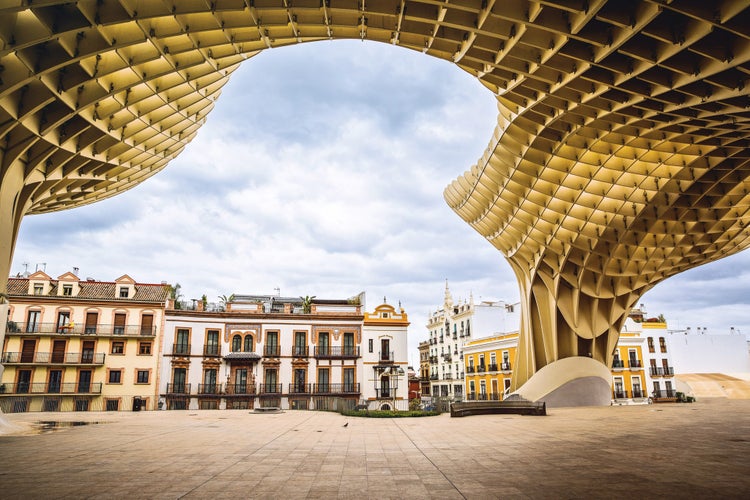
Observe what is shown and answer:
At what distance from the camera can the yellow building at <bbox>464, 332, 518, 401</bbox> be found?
5906 cm

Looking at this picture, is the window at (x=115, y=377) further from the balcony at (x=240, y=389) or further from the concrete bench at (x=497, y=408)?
the concrete bench at (x=497, y=408)

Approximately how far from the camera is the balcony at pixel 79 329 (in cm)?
4481

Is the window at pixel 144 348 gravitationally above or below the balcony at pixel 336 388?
above

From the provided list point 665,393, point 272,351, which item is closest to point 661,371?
point 665,393

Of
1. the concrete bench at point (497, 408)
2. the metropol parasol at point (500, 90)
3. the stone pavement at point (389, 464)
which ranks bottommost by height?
the concrete bench at point (497, 408)

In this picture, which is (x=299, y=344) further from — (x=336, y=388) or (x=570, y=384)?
(x=570, y=384)

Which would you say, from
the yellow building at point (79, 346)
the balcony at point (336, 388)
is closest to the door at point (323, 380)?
the balcony at point (336, 388)

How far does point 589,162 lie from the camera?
26.2 metres

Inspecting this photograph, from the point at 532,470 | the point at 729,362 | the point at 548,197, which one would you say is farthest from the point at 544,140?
the point at 729,362

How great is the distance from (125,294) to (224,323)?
10.2m

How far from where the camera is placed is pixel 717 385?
61.0 meters

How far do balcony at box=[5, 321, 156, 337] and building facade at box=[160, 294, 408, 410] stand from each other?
8.37 ft

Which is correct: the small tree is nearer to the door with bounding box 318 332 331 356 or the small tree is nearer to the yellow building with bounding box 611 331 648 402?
the door with bounding box 318 332 331 356

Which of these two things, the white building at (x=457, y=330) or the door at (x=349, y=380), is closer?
the door at (x=349, y=380)
